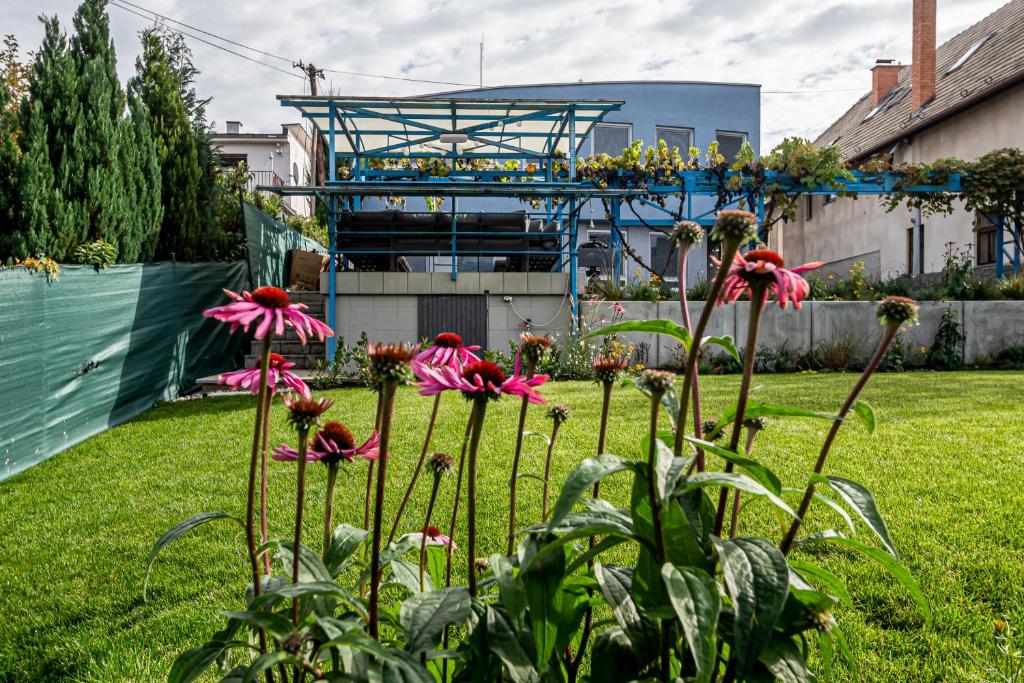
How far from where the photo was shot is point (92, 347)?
6844 mm

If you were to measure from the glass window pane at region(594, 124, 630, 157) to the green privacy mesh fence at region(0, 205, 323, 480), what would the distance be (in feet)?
42.8

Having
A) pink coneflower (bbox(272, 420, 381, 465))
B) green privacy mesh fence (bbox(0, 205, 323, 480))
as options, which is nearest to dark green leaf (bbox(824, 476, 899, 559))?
pink coneflower (bbox(272, 420, 381, 465))

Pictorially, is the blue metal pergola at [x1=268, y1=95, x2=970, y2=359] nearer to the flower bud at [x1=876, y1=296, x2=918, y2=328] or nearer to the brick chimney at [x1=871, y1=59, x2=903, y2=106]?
the flower bud at [x1=876, y1=296, x2=918, y2=328]

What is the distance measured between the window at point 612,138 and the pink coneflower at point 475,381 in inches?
822

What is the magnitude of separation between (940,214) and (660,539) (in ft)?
60.7

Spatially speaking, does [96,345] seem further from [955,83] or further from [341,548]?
[955,83]

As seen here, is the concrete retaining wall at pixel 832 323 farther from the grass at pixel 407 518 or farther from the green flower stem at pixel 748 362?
the green flower stem at pixel 748 362

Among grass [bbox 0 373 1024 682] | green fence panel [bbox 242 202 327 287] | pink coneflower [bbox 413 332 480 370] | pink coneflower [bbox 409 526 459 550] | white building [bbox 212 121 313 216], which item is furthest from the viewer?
white building [bbox 212 121 313 216]

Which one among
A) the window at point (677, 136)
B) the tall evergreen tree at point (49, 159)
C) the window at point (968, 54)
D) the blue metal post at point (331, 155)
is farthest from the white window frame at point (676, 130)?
the tall evergreen tree at point (49, 159)

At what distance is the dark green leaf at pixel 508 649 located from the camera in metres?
1.09

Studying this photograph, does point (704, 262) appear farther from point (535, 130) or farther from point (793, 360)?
point (793, 360)


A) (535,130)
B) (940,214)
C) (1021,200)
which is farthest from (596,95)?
(1021,200)

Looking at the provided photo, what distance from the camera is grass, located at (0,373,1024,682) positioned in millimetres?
2303

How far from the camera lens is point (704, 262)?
20125 millimetres
